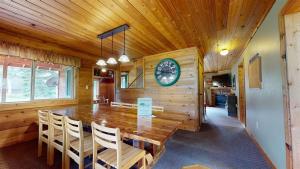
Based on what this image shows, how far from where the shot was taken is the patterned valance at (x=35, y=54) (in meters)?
2.61

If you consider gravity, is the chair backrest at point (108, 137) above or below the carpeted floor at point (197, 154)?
above

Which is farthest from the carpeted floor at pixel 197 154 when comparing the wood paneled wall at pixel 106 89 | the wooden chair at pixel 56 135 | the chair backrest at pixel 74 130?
the wood paneled wall at pixel 106 89

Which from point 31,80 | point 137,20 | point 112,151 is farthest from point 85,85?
point 112,151

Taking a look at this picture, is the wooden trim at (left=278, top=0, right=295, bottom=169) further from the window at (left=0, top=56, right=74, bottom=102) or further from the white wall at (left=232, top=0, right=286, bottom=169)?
the window at (left=0, top=56, right=74, bottom=102)

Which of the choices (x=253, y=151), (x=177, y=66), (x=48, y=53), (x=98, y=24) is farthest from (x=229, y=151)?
(x=48, y=53)

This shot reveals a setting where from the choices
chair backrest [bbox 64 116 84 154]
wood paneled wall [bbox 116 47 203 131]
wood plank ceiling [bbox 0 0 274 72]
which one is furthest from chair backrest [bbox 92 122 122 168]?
wood paneled wall [bbox 116 47 203 131]

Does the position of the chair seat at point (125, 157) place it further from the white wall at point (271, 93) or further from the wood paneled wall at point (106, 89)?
the wood paneled wall at point (106, 89)

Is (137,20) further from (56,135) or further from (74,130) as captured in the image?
(56,135)

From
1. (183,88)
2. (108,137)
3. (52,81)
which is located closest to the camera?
(108,137)

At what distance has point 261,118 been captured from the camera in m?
2.39

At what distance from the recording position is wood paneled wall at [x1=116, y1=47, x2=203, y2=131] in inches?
138

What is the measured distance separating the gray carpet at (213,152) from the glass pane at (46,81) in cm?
329

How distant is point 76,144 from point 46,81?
2.59 metres

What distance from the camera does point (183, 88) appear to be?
3695 mm
